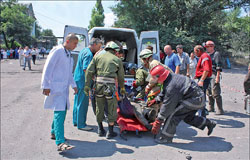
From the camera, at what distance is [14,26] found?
36.7m

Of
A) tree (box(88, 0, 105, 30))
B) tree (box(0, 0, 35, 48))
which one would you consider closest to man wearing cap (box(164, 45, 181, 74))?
tree (box(0, 0, 35, 48))

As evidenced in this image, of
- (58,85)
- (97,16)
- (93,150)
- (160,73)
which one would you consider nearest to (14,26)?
(97,16)

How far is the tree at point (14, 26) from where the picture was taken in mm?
36562

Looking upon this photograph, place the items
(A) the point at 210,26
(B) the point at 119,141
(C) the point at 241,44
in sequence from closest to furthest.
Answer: (B) the point at 119,141 → (A) the point at 210,26 → (C) the point at 241,44

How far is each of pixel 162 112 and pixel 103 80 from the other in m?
1.25

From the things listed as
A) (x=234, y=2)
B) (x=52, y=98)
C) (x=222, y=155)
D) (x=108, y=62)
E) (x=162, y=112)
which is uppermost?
(x=234, y=2)

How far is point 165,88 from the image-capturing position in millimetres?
4035

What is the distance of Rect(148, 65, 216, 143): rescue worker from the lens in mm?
3951

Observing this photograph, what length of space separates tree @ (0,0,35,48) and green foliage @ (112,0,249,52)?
24.2 metres

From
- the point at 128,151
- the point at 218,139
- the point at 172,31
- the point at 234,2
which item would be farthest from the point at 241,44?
the point at 128,151

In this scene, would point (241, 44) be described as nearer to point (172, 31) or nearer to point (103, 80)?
point (172, 31)

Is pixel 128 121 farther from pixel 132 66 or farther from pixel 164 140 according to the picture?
pixel 132 66

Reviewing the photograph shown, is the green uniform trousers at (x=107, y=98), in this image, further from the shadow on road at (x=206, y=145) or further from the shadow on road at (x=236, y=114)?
the shadow on road at (x=236, y=114)

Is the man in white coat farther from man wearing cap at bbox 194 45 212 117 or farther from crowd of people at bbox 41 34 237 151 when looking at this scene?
man wearing cap at bbox 194 45 212 117
